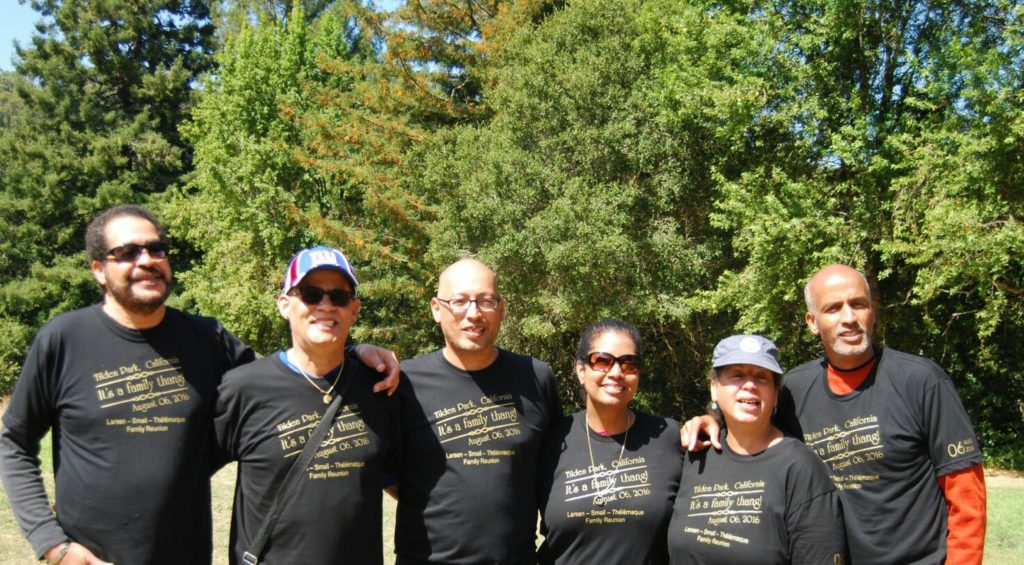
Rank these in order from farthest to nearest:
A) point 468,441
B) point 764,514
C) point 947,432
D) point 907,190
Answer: point 907,190 < point 468,441 < point 947,432 < point 764,514

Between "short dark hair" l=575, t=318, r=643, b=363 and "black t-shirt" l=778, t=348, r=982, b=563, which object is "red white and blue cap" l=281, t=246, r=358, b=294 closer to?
"short dark hair" l=575, t=318, r=643, b=363

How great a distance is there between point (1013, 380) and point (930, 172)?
7.08m

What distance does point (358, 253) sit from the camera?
84.3 ft

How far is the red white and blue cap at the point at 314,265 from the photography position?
3680mm

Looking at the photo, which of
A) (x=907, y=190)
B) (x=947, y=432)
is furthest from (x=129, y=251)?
(x=907, y=190)

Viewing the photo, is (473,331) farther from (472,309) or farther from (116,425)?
(116,425)

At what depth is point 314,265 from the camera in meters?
3.68

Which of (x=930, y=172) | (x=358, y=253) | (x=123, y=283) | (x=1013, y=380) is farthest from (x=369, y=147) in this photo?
(x=123, y=283)

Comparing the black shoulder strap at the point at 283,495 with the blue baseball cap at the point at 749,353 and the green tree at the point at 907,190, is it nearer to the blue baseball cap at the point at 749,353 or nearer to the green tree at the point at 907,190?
the blue baseball cap at the point at 749,353

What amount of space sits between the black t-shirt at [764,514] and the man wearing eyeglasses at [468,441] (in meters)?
0.76

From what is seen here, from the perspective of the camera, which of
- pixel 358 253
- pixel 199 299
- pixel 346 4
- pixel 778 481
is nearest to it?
pixel 778 481

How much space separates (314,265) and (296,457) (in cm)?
84

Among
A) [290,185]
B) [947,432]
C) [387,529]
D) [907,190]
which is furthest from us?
[290,185]

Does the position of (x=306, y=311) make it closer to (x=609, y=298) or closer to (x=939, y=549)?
(x=939, y=549)
